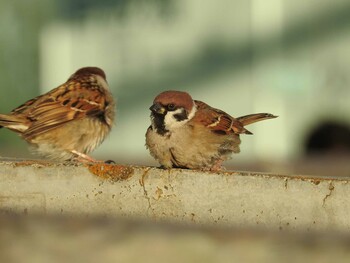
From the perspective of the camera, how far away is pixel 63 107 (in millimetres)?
5984

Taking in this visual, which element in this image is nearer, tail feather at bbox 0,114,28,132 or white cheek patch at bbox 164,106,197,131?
white cheek patch at bbox 164,106,197,131

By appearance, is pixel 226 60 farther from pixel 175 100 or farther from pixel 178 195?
pixel 178 195

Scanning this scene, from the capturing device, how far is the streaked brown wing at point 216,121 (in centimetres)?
516

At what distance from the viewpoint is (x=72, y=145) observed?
5.91 meters

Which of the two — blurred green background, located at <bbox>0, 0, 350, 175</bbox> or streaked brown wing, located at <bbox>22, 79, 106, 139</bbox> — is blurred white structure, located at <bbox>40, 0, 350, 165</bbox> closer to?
blurred green background, located at <bbox>0, 0, 350, 175</bbox>

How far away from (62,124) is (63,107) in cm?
10

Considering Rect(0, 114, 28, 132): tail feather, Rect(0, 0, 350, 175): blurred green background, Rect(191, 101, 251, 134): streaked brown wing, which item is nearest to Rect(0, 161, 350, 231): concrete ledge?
Rect(191, 101, 251, 134): streaked brown wing

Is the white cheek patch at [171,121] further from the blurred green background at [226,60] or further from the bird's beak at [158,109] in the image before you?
the blurred green background at [226,60]

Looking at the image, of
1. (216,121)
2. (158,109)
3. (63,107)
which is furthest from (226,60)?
(158,109)

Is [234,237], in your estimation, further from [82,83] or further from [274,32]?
[274,32]


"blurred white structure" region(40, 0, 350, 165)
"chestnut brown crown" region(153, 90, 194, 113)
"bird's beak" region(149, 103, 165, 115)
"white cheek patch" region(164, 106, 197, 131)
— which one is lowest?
"blurred white structure" region(40, 0, 350, 165)

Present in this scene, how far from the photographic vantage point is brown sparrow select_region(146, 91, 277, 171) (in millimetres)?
4879

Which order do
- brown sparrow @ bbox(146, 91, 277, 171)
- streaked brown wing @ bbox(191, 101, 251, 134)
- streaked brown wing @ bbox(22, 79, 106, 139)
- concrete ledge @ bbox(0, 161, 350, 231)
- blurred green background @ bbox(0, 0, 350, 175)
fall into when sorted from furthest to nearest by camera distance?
blurred green background @ bbox(0, 0, 350, 175)
streaked brown wing @ bbox(22, 79, 106, 139)
streaked brown wing @ bbox(191, 101, 251, 134)
brown sparrow @ bbox(146, 91, 277, 171)
concrete ledge @ bbox(0, 161, 350, 231)

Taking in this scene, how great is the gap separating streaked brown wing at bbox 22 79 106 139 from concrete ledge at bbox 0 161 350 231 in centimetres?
144
